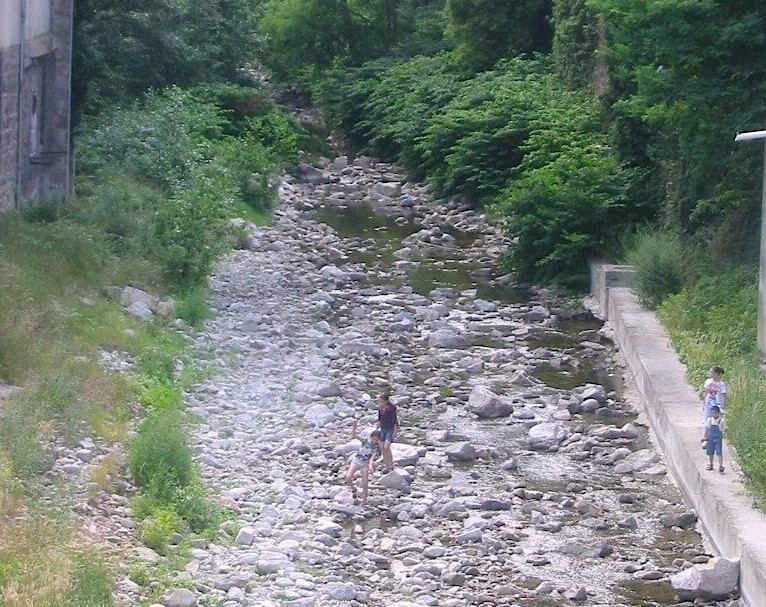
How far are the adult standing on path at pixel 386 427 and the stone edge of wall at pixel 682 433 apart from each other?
3049mm

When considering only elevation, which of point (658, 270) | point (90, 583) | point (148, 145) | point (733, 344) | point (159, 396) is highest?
point (148, 145)

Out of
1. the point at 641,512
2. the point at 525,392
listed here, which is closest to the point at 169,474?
the point at 641,512

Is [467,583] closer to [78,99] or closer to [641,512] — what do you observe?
[641,512]

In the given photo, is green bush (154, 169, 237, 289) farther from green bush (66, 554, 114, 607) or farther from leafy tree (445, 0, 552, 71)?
leafy tree (445, 0, 552, 71)

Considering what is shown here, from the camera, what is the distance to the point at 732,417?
14.3m

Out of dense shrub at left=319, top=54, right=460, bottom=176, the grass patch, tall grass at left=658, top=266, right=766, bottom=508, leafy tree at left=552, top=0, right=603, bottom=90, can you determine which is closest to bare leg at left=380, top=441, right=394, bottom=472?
tall grass at left=658, top=266, right=766, bottom=508

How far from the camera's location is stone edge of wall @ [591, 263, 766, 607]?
11.7 m

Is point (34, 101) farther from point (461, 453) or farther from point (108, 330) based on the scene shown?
point (461, 453)

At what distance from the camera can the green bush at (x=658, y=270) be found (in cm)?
2083

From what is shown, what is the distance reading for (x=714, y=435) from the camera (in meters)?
13.2

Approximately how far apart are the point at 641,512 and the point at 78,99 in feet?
58.2

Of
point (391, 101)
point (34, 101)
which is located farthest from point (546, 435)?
point (391, 101)

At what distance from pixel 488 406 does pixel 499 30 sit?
23.5 metres

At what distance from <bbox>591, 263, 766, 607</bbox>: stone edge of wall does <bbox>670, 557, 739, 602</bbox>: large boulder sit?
103 mm
